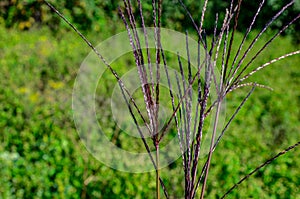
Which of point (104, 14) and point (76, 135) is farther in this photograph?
point (104, 14)

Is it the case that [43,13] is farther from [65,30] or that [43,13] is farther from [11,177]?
[11,177]

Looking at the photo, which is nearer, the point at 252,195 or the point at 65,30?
the point at 252,195

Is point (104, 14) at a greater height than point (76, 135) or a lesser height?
greater

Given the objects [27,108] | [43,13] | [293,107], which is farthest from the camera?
[43,13]

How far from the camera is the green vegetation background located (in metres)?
3.11

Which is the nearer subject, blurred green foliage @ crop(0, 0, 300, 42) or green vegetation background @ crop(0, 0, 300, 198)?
green vegetation background @ crop(0, 0, 300, 198)

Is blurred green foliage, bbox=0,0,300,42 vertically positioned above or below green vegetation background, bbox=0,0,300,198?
above

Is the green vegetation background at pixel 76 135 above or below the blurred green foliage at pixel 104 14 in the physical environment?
below

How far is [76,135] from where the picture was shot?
361 centimetres

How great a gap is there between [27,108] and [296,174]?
6.92ft

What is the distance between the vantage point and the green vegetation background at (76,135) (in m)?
3.11

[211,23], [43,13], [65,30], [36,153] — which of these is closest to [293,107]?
[211,23]

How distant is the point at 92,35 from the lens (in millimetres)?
5332

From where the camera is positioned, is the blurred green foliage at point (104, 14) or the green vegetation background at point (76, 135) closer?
the green vegetation background at point (76, 135)
